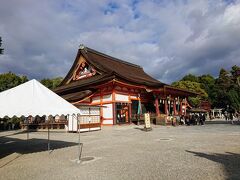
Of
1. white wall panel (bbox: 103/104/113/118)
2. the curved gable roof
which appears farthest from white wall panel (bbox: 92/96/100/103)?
the curved gable roof

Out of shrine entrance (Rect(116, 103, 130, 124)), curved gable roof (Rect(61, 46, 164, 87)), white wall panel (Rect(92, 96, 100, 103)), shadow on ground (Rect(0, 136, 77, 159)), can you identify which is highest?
curved gable roof (Rect(61, 46, 164, 87))

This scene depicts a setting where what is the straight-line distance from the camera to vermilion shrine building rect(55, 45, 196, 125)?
2478cm

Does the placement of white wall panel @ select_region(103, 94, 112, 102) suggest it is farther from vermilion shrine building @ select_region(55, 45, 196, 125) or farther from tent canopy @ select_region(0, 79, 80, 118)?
tent canopy @ select_region(0, 79, 80, 118)

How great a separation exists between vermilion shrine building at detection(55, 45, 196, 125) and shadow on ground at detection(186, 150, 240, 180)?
1518 centimetres

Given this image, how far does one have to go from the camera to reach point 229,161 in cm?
679

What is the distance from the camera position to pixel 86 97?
82.8 feet

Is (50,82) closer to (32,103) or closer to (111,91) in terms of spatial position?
(111,91)

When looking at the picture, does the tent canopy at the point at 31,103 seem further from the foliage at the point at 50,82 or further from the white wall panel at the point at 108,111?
the foliage at the point at 50,82

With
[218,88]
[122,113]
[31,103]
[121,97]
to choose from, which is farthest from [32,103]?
[218,88]

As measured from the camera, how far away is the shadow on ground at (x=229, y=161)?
550 centimetres

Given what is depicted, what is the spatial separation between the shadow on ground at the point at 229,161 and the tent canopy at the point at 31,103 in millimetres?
4767

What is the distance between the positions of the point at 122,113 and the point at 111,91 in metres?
3.01

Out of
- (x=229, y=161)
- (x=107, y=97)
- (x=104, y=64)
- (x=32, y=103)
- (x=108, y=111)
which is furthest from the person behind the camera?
(x=104, y=64)

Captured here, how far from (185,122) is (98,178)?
22.7 meters
